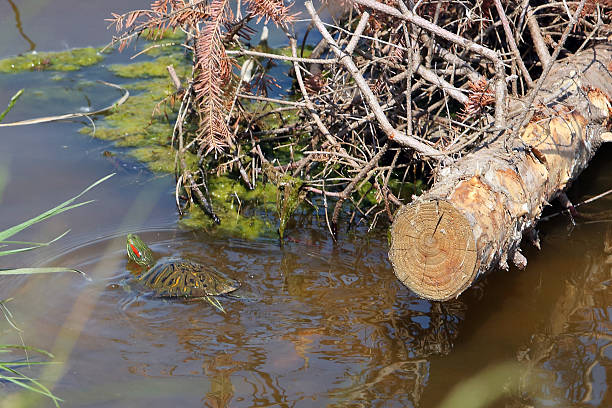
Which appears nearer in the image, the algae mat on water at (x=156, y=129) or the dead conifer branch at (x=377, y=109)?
the dead conifer branch at (x=377, y=109)

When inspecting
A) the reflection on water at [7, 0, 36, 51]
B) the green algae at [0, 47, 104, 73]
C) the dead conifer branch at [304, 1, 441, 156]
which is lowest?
the green algae at [0, 47, 104, 73]

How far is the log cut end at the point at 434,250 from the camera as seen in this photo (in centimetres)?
317

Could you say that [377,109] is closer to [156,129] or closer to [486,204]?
[486,204]

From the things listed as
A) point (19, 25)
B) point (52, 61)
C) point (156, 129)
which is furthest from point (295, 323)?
point (19, 25)

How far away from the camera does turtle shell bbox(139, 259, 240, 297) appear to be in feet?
13.0

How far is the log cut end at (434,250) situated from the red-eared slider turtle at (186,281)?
1188 millimetres

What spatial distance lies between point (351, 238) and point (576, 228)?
1.67 metres

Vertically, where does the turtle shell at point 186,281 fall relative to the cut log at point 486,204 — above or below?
below

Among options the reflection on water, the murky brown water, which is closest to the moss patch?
the murky brown water

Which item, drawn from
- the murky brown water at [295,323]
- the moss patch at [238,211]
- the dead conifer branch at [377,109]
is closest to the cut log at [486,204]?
the dead conifer branch at [377,109]

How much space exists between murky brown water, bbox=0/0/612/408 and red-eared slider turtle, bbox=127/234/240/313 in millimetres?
84

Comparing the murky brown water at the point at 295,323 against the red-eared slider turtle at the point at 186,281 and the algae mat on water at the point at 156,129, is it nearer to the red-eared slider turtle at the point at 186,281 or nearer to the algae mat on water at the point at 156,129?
the red-eared slider turtle at the point at 186,281

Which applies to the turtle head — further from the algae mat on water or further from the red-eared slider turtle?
the algae mat on water

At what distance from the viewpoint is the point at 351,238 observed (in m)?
4.83
